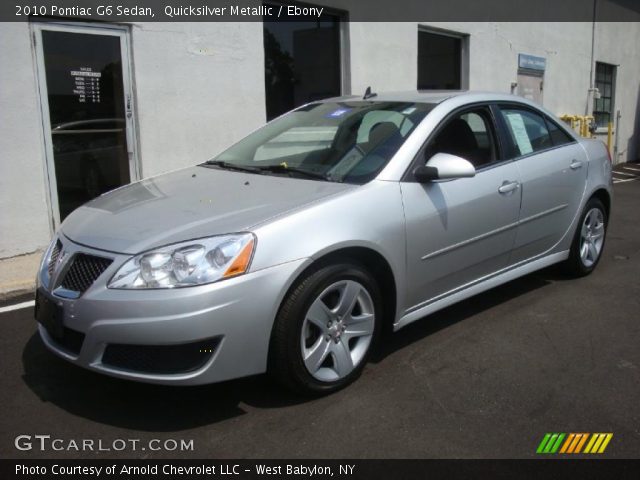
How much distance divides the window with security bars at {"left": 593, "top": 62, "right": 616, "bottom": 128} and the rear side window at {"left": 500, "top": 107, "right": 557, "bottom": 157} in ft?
40.6

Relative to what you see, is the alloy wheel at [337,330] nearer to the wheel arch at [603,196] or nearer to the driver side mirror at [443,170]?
the driver side mirror at [443,170]

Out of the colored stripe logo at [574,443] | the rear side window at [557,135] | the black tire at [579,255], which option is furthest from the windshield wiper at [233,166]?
the black tire at [579,255]

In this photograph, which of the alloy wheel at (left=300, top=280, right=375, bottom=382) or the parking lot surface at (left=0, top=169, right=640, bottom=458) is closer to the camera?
the parking lot surface at (left=0, top=169, right=640, bottom=458)

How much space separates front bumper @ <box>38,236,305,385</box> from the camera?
2670 millimetres

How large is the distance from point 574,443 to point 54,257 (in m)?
2.67

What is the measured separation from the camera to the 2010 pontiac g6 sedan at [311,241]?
9.02 ft

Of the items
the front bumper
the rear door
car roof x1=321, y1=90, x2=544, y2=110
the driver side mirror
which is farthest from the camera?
the rear door

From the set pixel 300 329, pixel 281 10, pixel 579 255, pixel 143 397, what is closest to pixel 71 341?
pixel 143 397

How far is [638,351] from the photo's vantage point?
3.73 meters

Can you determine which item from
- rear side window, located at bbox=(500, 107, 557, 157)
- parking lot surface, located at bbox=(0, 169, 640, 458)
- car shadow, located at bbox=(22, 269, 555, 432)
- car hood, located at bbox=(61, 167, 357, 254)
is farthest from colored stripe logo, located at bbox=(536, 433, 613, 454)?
rear side window, located at bbox=(500, 107, 557, 157)

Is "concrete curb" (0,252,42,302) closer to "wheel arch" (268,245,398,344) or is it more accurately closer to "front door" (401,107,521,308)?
"wheel arch" (268,245,398,344)

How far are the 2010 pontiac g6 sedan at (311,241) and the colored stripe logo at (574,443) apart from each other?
99 cm

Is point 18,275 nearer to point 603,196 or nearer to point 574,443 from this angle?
point 574,443

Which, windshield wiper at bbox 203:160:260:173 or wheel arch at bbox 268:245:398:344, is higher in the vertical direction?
windshield wiper at bbox 203:160:260:173
